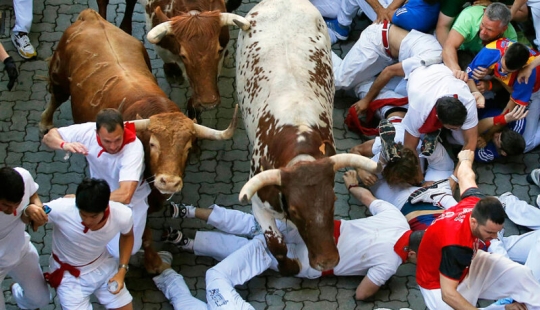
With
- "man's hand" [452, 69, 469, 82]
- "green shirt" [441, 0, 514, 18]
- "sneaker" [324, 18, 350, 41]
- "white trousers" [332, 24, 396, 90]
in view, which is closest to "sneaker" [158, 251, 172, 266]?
"white trousers" [332, 24, 396, 90]

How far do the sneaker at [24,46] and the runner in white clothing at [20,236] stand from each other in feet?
11.7

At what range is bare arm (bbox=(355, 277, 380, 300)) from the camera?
274 inches

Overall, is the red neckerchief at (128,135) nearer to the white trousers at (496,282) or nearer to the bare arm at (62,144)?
the bare arm at (62,144)

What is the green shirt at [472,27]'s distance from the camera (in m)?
8.27

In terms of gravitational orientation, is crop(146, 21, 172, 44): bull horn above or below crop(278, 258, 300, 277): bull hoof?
above

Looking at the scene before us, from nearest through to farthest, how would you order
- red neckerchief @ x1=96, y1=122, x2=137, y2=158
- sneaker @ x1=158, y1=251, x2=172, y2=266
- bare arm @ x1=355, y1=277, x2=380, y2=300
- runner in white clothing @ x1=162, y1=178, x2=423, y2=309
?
red neckerchief @ x1=96, y1=122, x2=137, y2=158
runner in white clothing @ x1=162, y1=178, x2=423, y2=309
bare arm @ x1=355, y1=277, x2=380, y2=300
sneaker @ x1=158, y1=251, x2=172, y2=266

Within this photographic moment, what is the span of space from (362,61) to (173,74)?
7.17ft

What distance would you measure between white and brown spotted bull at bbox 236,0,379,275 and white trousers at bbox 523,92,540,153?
221 cm

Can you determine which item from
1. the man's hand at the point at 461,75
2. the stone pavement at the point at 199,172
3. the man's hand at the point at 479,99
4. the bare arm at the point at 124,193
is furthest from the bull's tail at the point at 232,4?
the bare arm at the point at 124,193

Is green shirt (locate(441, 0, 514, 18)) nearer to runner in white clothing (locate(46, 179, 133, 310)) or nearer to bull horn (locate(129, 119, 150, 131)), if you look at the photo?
bull horn (locate(129, 119, 150, 131))

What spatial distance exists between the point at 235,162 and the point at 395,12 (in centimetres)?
254

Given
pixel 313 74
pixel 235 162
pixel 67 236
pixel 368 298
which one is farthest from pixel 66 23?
pixel 368 298

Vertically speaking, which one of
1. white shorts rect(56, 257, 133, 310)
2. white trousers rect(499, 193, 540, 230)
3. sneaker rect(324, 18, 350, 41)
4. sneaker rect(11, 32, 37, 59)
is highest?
sneaker rect(324, 18, 350, 41)

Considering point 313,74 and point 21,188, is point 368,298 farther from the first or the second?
point 21,188
